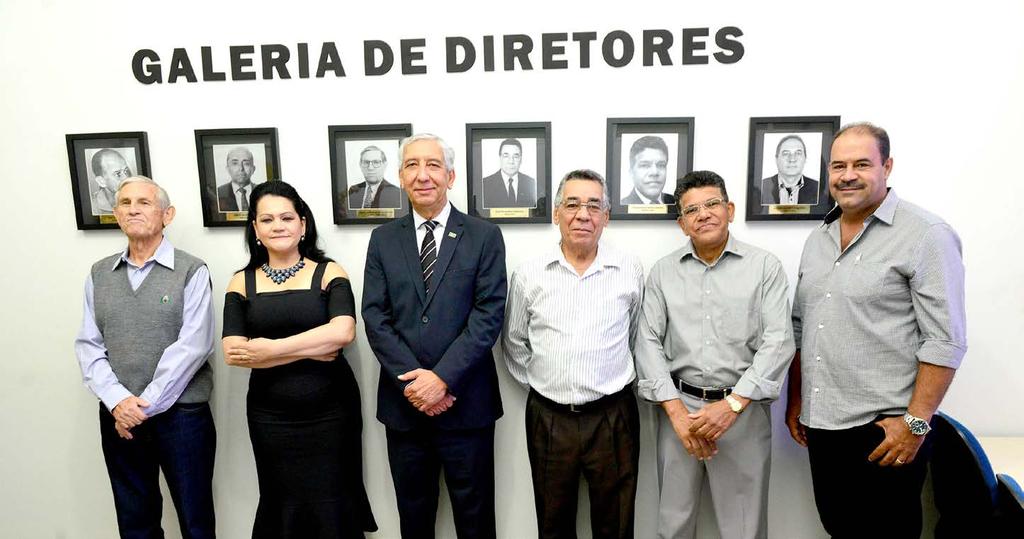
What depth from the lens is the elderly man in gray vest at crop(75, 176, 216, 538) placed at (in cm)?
197

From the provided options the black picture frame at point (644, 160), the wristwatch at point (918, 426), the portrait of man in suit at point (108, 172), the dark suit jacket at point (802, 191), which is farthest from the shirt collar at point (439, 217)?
the wristwatch at point (918, 426)

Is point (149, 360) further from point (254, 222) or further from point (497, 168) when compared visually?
point (497, 168)

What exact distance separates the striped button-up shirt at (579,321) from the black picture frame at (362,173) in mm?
755

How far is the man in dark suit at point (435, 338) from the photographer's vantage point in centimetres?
185

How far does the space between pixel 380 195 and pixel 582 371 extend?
1.24 metres

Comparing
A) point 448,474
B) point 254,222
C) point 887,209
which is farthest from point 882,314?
point 254,222

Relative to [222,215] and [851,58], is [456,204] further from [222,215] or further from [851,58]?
[851,58]

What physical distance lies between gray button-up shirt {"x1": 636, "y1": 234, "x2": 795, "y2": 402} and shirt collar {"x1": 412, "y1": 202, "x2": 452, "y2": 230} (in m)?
0.93

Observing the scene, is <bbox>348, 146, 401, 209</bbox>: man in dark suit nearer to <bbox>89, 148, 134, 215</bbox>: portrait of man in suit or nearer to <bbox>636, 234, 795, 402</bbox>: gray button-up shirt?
<bbox>89, 148, 134, 215</bbox>: portrait of man in suit

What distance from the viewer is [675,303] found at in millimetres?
1893

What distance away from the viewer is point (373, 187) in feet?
7.45

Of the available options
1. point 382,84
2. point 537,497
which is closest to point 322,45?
point 382,84

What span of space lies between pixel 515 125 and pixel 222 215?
4.86 feet

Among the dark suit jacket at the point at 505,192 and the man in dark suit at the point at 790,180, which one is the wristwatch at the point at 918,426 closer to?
the man in dark suit at the point at 790,180
